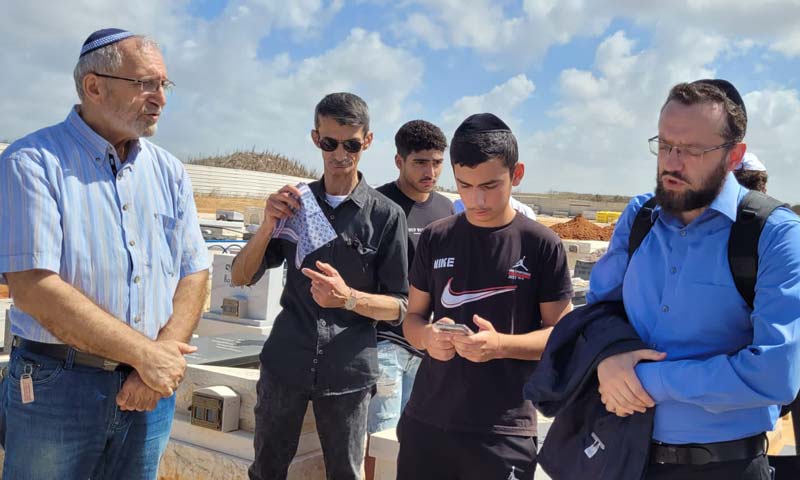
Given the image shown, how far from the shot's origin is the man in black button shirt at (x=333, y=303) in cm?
326

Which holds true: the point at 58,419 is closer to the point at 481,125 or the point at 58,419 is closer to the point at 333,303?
the point at 333,303

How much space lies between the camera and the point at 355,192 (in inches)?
139

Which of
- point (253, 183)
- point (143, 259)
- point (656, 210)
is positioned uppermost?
point (253, 183)

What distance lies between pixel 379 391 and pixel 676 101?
2378 mm

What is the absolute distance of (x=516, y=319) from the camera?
2744 millimetres

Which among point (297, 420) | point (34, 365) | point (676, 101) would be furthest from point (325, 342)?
point (676, 101)

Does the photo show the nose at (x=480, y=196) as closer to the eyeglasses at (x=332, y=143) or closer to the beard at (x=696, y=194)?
the beard at (x=696, y=194)

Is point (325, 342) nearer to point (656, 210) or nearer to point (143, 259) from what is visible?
point (143, 259)

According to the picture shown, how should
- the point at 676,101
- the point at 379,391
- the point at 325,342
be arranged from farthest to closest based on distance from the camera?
1. the point at 379,391
2. the point at 325,342
3. the point at 676,101

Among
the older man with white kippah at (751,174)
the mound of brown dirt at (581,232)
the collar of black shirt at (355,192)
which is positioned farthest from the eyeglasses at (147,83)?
the mound of brown dirt at (581,232)

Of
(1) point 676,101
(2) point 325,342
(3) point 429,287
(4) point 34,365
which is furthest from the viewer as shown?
(2) point 325,342

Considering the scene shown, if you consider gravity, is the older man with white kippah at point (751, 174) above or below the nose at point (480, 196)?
above

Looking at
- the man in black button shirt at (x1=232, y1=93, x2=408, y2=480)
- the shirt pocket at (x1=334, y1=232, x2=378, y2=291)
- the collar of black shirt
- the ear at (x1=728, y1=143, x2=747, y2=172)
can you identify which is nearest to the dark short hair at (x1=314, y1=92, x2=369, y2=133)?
the man in black button shirt at (x1=232, y1=93, x2=408, y2=480)

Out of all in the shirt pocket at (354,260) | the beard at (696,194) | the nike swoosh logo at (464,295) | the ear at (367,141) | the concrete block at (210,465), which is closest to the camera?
the beard at (696,194)
